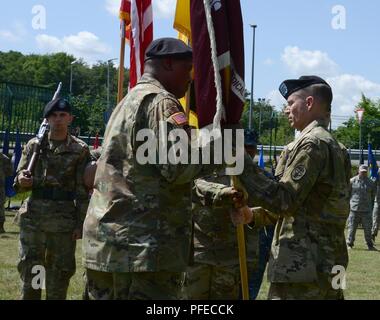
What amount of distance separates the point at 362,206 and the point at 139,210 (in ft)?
52.0

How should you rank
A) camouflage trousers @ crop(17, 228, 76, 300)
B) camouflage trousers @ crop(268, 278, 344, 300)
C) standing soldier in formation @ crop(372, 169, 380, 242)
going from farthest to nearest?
standing soldier in formation @ crop(372, 169, 380, 242), camouflage trousers @ crop(17, 228, 76, 300), camouflage trousers @ crop(268, 278, 344, 300)

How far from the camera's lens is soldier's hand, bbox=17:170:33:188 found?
22.5 ft

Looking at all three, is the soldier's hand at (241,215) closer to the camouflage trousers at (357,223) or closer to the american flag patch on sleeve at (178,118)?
the american flag patch on sleeve at (178,118)

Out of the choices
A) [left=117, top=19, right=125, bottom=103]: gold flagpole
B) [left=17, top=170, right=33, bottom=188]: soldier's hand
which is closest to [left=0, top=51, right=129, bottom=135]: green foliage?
[left=117, top=19, right=125, bottom=103]: gold flagpole

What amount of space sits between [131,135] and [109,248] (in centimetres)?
66

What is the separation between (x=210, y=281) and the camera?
602 cm

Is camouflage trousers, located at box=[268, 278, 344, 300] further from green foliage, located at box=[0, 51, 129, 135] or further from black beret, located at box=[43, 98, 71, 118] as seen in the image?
green foliage, located at box=[0, 51, 129, 135]

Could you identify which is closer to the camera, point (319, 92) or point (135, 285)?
point (135, 285)

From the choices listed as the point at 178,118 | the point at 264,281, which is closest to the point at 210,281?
the point at 178,118

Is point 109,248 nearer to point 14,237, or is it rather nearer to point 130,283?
point 130,283

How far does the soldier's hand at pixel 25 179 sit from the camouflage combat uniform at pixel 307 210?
2845 mm

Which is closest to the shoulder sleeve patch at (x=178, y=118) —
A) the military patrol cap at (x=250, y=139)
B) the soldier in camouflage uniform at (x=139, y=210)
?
the soldier in camouflage uniform at (x=139, y=210)

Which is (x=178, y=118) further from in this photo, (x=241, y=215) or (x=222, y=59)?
(x=241, y=215)
